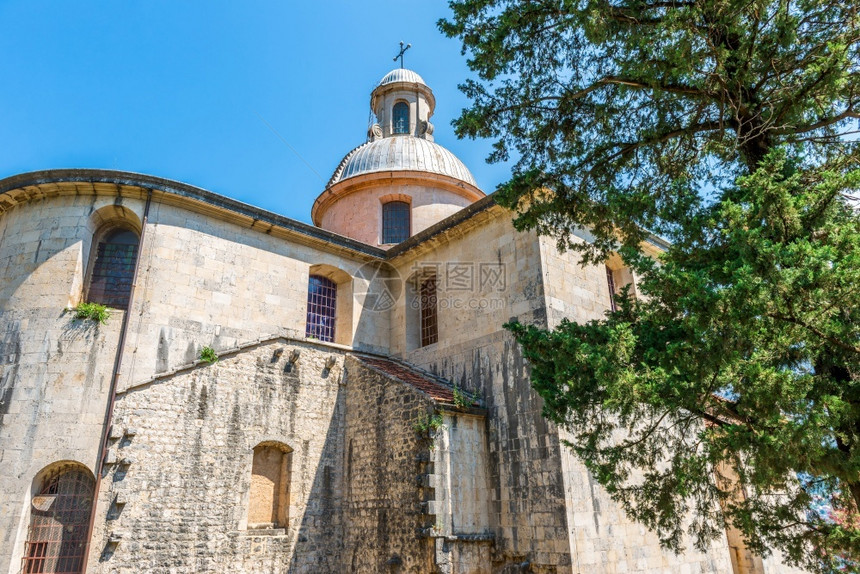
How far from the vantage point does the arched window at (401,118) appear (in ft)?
71.9

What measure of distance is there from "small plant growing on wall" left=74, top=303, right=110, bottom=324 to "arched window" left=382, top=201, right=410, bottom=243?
8492 millimetres

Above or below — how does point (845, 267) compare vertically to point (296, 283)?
below

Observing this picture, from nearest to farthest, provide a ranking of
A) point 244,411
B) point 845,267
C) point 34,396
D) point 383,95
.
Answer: point 845,267
point 34,396
point 244,411
point 383,95

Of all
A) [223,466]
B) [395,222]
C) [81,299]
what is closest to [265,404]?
[223,466]

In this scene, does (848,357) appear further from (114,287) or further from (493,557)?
Result: (114,287)

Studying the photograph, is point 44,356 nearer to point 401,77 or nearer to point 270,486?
point 270,486

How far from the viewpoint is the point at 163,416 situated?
10.1 metres

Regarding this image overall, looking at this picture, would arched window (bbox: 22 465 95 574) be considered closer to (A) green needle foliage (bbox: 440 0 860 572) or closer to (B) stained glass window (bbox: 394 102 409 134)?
(A) green needle foliage (bbox: 440 0 860 572)

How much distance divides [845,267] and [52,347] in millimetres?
12145

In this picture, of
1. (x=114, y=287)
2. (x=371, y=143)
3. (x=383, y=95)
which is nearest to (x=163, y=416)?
(x=114, y=287)

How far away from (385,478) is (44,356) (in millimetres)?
6809

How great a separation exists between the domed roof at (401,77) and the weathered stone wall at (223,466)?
1352 centimetres

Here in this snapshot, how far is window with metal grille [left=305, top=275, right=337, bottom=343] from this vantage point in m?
13.9

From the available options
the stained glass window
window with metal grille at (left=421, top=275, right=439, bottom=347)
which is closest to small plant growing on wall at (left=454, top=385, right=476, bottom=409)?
window with metal grille at (left=421, top=275, right=439, bottom=347)
